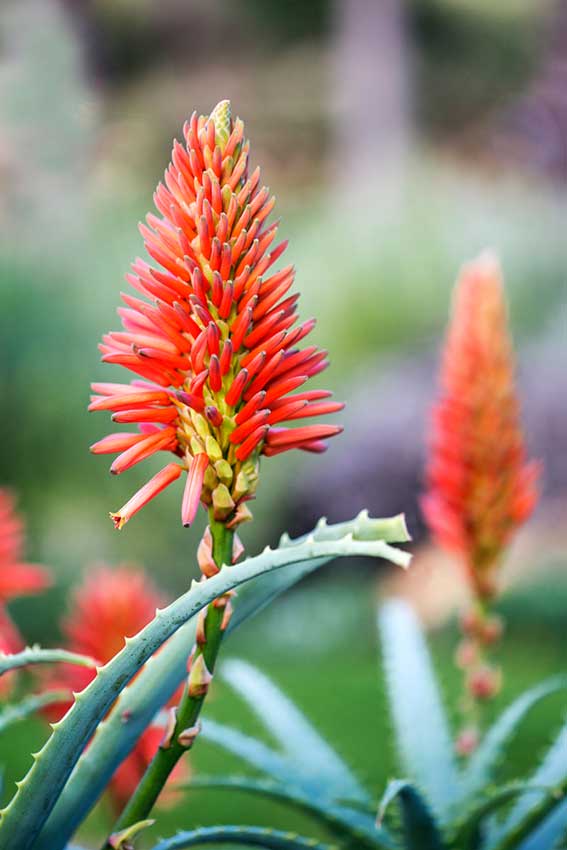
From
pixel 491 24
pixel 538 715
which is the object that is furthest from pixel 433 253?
pixel 491 24

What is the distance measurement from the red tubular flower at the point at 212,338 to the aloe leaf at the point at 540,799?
0.46 m

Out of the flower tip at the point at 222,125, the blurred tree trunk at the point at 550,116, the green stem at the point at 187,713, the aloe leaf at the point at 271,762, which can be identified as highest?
the blurred tree trunk at the point at 550,116

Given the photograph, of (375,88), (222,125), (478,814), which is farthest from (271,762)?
(375,88)

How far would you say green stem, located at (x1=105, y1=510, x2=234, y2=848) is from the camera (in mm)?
890

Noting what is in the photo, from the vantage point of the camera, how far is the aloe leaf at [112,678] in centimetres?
79

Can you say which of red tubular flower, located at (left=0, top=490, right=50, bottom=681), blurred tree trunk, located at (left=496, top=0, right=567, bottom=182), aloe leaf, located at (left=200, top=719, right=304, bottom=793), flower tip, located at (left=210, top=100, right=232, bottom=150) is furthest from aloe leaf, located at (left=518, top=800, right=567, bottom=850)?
blurred tree trunk, located at (left=496, top=0, right=567, bottom=182)

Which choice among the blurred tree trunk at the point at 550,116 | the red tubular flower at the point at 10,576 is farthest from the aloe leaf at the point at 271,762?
the blurred tree trunk at the point at 550,116

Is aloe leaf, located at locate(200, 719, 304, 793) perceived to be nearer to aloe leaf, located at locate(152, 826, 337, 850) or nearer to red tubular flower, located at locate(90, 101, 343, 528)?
aloe leaf, located at locate(152, 826, 337, 850)

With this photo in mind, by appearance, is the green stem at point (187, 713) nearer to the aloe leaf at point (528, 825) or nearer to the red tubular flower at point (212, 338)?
the red tubular flower at point (212, 338)

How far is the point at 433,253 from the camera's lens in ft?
29.4

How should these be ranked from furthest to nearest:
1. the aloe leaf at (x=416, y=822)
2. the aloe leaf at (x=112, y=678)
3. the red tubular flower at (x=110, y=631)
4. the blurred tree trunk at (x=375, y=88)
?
1. the blurred tree trunk at (x=375, y=88)
2. the red tubular flower at (x=110, y=631)
3. the aloe leaf at (x=416, y=822)
4. the aloe leaf at (x=112, y=678)

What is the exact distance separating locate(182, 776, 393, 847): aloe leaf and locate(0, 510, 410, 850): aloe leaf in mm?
311

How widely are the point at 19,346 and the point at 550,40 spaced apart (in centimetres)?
1032

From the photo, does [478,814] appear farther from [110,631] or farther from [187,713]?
[110,631]
